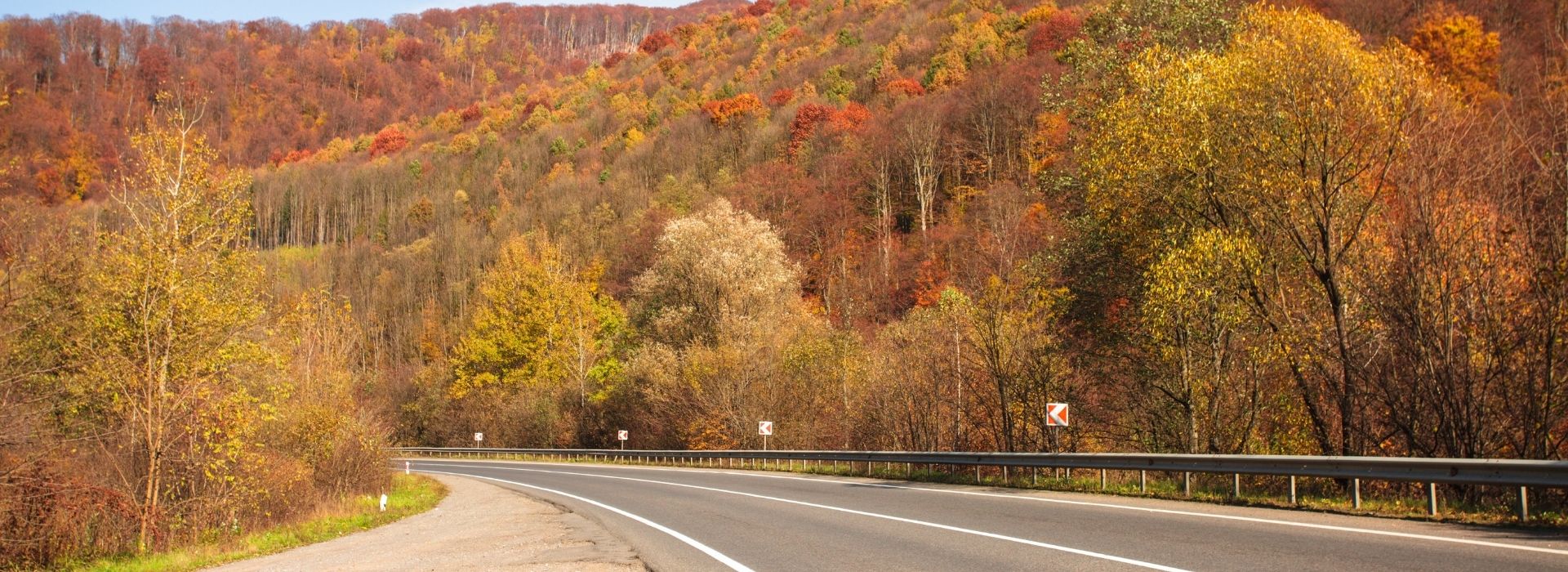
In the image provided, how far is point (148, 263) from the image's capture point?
55.9 ft

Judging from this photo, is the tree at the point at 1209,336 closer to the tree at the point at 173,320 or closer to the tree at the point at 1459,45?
the tree at the point at 173,320

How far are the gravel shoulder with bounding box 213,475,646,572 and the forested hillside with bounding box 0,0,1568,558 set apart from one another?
11.4ft

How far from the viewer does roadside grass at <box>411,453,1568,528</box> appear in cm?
1123

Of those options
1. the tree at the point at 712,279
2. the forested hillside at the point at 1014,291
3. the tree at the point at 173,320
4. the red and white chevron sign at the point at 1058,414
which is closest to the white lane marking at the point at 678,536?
the forested hillside at the point at 1014,291

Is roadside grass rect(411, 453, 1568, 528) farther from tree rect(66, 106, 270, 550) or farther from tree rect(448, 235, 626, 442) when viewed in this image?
tree rect(448, 235, 626, 442)

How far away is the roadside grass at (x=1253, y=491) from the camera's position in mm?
11227

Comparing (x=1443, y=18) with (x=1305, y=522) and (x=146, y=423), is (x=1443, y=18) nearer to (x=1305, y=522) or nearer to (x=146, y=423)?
(x=1305, y=522)

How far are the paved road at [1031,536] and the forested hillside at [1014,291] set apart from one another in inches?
165

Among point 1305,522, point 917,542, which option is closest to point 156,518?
point 917,542

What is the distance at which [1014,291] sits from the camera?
26.5 meters

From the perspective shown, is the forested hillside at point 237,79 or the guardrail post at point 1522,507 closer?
the guardrail post at point 1522,507

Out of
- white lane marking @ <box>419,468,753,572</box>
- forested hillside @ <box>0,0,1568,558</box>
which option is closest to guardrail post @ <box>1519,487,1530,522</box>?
forested hillside @ <box>0,0,1568,558</box>

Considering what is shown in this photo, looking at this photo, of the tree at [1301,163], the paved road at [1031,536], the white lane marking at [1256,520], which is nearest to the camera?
the paved road at [1031,536]

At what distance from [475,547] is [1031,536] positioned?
696cm
